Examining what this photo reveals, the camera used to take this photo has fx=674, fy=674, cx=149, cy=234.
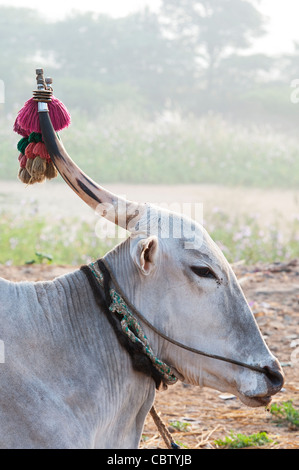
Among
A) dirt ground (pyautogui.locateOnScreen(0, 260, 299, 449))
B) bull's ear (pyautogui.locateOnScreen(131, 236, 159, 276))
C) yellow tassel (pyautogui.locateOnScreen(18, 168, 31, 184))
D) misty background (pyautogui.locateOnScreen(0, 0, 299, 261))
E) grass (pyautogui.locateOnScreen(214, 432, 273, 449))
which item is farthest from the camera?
misty background (pyautogui.locateOnScreen(0, 0, 299, 261))

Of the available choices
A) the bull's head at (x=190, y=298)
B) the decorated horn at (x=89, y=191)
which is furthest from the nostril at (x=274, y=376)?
the decorated horn at (x=89, y=191)

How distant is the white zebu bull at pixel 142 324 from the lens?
239 cm

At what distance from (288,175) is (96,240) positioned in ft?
31.3

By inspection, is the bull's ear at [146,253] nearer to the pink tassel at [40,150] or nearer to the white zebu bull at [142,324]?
the white zebu bull at [142,324]

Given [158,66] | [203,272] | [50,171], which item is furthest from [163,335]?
[158,66]

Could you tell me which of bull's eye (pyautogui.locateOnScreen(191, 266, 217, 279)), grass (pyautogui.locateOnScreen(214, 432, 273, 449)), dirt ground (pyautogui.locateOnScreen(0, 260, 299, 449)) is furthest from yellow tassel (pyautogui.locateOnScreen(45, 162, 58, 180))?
grass (pyautogui.locateOnScreen(214, 432, 273, 449))

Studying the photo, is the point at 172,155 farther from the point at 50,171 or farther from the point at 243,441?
the point at 50,171

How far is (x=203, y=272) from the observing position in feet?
8.13

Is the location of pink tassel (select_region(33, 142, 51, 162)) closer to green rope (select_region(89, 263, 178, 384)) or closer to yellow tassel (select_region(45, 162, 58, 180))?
yellow tassel (select_region(45, 162, 58, 180))

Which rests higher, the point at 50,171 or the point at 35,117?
the point at 35,117

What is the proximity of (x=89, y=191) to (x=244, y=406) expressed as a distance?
2466mm

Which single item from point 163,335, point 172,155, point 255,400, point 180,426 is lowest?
point 180,426

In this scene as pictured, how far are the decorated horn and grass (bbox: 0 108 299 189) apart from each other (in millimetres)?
13513

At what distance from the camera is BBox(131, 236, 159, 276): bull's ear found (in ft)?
7.78
